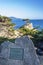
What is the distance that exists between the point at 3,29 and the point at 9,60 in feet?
27.1

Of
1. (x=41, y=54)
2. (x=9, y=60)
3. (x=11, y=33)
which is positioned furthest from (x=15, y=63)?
(x=11, y=33)

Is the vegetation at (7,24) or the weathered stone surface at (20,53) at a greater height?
the weathered stone surface at (20,53)

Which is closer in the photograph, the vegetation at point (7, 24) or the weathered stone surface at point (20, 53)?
the weathered stone surface at point (20, 53)

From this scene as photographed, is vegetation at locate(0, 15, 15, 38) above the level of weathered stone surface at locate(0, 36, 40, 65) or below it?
below

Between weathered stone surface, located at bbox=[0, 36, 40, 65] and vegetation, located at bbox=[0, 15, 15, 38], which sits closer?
weathered stone surface, located at bbox=[0, 36, 40, 65]

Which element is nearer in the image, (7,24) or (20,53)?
(20,53)

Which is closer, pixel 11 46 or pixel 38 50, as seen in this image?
pixel 11 46

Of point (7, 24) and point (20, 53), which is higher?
point (20, 53)

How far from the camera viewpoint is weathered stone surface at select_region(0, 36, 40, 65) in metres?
7.22

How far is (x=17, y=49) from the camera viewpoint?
7270 millimetres

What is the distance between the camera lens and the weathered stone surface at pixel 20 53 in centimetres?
722

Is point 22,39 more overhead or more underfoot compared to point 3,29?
more overhead

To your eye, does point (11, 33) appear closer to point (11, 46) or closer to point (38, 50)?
point (38, 50)

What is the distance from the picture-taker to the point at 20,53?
7270mm
